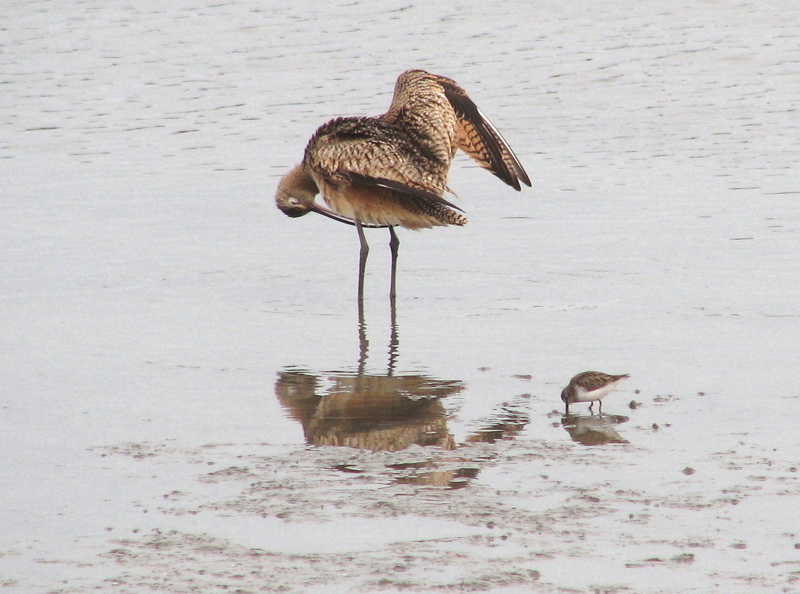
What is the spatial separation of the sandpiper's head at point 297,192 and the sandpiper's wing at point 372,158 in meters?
0.69

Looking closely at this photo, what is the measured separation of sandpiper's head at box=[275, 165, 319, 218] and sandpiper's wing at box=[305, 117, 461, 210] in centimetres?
69

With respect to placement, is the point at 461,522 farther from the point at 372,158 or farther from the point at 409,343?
the point at 372,158

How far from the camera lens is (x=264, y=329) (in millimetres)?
8336

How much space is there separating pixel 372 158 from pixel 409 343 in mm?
1221

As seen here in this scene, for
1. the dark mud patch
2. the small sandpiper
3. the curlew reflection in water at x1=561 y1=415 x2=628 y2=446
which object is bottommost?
the dark mud patch

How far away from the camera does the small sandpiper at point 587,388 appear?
636 centimetres

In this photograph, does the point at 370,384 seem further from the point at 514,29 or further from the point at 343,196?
the point at 514,29

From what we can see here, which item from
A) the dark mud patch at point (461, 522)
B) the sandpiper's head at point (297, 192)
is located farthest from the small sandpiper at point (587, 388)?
the sandpiper's head at point (297, 192)

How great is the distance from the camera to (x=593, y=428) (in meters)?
6.24

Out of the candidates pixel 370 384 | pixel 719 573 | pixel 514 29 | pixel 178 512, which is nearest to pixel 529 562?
pixel 719 573

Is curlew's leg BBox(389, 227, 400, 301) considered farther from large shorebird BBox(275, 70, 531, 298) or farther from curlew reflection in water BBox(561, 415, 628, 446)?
curlew reflection in water BBox(561, 415, 628, 446)

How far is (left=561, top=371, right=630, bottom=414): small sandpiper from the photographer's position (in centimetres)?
636

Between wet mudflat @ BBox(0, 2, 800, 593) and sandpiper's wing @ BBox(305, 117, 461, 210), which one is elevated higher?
sandpiper's wing @ BBox(305, 117, 461, 210)

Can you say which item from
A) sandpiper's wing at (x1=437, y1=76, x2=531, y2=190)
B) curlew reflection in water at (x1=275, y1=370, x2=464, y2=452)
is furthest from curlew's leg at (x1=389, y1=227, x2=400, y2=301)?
curlew reflection in water at (x1=275, y1=370, x2=464, y2=452)
